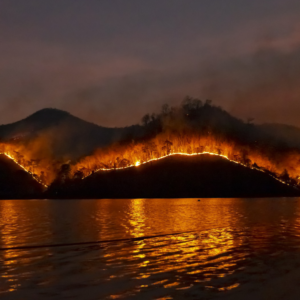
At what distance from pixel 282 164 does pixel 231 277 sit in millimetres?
140401

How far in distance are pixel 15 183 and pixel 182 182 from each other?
49175mm

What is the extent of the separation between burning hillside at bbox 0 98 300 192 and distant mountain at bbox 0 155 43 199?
3.24m

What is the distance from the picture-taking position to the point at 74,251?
65.2 feet

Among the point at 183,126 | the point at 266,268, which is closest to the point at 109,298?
the point at 266,268

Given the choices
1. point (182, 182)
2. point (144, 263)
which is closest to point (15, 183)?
point (182, 182)

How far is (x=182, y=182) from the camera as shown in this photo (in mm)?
126000

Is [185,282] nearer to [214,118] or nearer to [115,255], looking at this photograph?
[115,255]

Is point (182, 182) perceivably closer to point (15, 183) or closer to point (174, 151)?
point (174, 151)

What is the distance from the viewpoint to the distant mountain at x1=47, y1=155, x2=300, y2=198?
122375 mm

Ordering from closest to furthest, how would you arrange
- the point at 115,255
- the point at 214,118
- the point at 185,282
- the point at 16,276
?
the point at 185,282 → the point at 16,276 → the point at 115,255 → the point at 214,118

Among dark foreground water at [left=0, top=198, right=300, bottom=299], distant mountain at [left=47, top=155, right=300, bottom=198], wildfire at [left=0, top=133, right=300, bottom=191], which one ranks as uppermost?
wildfire at [left=0, top=133, right=300, bottom=191]

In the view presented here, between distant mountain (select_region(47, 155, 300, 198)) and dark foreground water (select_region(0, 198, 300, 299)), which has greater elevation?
distant mountain (select_region(47, 155, 300, 198))

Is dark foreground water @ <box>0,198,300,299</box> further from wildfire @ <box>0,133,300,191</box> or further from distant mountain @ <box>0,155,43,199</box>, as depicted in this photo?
wildfire @ <box>0,133,300,191</box>

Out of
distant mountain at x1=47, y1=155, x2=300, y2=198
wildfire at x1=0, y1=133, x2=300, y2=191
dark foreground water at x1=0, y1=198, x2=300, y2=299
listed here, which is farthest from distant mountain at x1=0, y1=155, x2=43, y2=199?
dark foreground water at x1=0, y1=198, x2=300, y2=299
